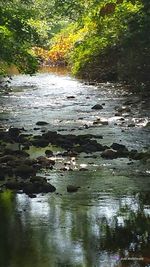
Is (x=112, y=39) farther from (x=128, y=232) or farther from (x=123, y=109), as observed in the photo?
(x=128, y=232)

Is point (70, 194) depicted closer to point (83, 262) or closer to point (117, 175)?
point (117, 175)

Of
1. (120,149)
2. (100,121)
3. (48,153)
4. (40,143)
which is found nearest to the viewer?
(48,153)

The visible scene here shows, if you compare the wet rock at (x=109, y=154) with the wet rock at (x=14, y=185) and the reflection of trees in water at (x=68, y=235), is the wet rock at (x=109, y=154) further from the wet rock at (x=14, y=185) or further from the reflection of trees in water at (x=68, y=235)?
the reflection of trees in water at (x=68, y=235)

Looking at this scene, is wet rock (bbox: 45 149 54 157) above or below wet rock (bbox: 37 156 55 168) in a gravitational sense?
above

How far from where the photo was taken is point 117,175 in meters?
9.37

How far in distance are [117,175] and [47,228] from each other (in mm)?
2752

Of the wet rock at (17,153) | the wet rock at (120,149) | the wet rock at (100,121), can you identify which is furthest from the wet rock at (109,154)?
the wet rock at (100,121)

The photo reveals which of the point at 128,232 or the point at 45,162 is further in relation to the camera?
the point at 45,162

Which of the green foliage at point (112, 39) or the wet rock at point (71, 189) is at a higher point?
the green foliage at point (112, 39)

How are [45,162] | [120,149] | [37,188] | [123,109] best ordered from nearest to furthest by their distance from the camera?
[37,188] < [45,162] < [120,149] < [123,109]

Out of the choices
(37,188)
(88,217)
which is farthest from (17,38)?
(88,217)

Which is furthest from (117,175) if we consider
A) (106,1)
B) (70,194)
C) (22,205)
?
(106,1)

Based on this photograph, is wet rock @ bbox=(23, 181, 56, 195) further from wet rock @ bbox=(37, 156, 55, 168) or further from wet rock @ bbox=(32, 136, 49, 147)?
wet rock @ bbox=(32, 136, 49, 147)

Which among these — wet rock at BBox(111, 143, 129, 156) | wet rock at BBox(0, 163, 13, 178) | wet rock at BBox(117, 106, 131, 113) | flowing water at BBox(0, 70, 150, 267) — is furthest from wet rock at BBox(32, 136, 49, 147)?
wet rock at BBox(117, 106, 131, 113)
